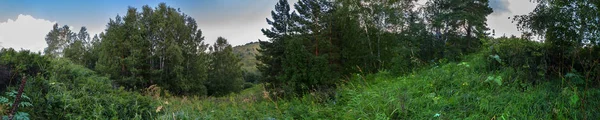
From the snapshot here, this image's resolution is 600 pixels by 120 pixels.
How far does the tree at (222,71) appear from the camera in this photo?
3316 centimetres

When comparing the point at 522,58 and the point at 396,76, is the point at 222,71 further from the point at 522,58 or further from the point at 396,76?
the point at 522,58

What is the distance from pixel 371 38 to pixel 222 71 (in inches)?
952

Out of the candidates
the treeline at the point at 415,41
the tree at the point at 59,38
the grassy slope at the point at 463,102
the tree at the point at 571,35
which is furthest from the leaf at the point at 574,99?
the tree at the point at 59,38

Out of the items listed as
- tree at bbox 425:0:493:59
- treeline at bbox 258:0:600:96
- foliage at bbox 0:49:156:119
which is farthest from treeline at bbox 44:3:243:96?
tree at bbox 425:0:493:59

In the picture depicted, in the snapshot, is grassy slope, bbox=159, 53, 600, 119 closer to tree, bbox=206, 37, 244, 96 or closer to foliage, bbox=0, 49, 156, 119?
foliage, bbox=0, 49, 156, 119

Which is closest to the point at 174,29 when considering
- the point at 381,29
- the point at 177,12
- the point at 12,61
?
the point at 177,12

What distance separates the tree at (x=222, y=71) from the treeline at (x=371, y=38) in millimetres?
19657

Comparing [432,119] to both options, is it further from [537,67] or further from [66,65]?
[66,65]

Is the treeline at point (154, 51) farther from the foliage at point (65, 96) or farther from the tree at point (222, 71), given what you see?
the foliage at point (65, 96)

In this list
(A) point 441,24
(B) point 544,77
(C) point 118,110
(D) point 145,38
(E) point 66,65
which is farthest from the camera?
(D) point 145,38

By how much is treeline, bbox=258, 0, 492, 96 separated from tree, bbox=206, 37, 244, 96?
19657 millimetres

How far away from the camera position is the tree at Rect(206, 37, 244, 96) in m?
33.2

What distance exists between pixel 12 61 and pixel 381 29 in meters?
12.9

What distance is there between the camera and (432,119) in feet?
12.3
